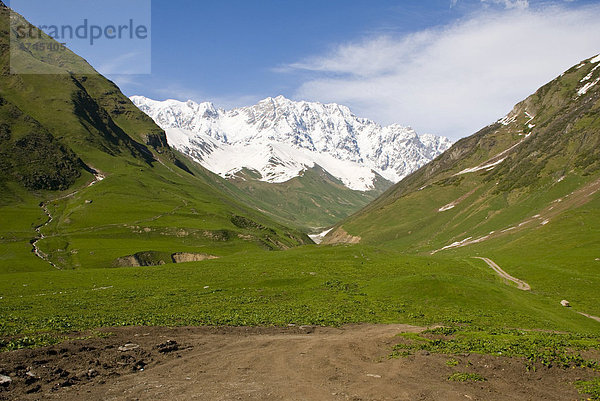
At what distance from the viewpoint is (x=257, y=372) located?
73.5 feet

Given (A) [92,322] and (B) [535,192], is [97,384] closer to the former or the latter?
(A) [92,322]

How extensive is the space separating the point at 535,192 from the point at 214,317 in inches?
6861

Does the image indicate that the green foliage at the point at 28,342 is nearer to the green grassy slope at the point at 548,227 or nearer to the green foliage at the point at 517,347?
the green foliage at the point at 517,347

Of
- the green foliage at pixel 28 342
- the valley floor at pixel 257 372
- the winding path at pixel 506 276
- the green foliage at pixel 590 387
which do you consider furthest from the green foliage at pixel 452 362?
the winding path at pixel 506 276

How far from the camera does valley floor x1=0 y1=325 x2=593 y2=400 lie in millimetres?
18797

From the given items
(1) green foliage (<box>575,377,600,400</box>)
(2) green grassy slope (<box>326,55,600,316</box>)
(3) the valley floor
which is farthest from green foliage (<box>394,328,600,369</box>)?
(2) green grassy slope (<box>326,55,600,316</box>)

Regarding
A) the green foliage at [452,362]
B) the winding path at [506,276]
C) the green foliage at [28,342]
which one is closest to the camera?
the green foliage at [452,362]

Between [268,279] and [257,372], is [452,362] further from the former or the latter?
[268,279]

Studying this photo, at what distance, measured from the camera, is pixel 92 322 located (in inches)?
1384

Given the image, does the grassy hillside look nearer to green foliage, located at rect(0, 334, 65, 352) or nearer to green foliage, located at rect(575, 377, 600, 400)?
green foliage, located at rect(0, 334, 65, 352)

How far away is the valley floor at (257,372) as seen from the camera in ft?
61.7

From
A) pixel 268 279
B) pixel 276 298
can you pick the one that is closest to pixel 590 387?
pixel 276 298

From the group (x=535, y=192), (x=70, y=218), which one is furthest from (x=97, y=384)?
(x=535, y=192)

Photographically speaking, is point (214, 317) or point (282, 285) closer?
point (214, 317)
